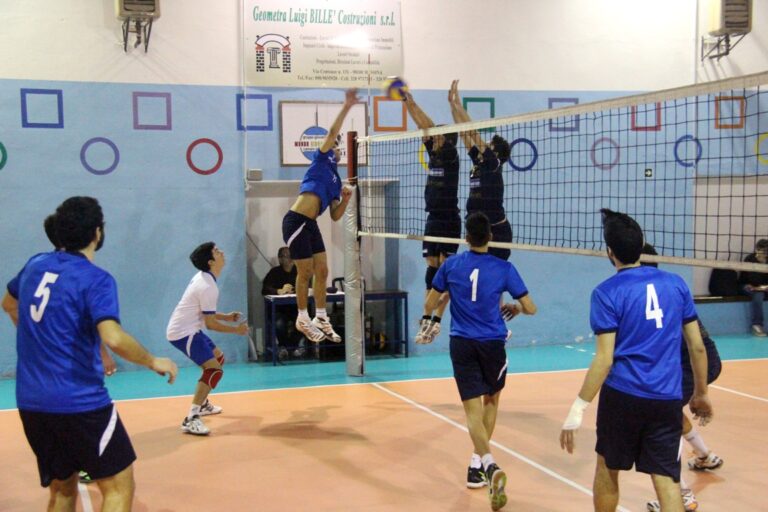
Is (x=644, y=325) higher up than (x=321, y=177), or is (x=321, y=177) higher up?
(x=321, y=177)

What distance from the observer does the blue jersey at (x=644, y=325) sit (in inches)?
165

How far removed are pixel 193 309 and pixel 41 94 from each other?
4.52m

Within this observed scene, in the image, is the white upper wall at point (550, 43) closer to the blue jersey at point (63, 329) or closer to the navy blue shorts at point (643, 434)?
the navy blue shorts at point (643, 434)

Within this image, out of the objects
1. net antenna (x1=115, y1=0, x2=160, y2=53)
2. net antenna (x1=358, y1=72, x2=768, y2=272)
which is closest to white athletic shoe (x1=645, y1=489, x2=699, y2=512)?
net antenna (x1=358, y1=72, x2=768, y2=272)

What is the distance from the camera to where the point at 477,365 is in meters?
6.13

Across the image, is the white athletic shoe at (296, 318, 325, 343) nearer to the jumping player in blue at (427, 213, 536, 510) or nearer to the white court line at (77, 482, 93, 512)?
the jumping player in blue at (427, 213, 536, 510)

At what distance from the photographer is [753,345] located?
12281mm

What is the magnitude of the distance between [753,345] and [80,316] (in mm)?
10751

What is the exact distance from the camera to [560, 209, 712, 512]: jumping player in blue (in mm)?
4180

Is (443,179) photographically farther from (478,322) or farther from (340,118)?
(478,322)

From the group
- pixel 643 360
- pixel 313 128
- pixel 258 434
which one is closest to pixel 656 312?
pixel 643 360

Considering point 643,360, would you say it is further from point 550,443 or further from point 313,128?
point 313,128

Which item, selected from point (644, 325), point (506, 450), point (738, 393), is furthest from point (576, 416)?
point (738, 393)

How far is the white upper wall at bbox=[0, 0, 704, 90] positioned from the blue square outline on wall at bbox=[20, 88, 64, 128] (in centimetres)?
19
